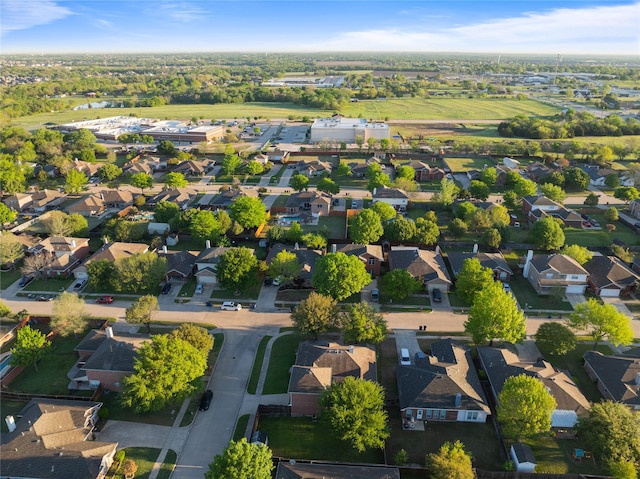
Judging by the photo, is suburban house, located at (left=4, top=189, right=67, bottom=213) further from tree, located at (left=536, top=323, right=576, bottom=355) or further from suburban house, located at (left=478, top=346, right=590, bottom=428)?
tree, located at (left=536, top=323, right=576, bottom=355)

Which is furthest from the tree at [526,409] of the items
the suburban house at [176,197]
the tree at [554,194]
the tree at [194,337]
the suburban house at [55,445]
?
the suburban house at [176,197]

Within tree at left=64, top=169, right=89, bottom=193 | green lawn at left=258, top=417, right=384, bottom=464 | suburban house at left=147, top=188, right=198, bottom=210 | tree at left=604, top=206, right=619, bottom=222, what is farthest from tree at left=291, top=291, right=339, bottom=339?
tree at left=64, top=169, right=89, bottom=193

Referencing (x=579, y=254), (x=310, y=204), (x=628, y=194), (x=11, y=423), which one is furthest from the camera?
(x=628, y=194)

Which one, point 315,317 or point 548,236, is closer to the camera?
point 315,317

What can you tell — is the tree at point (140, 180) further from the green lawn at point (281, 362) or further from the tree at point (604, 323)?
the tree at point (604, 323)

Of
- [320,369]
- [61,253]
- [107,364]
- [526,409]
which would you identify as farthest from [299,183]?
[526,409]

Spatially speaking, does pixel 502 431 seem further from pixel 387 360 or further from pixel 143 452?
pixel 143 452

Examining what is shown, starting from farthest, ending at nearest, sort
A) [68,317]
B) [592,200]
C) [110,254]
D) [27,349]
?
[592,200] → [110,254] → [68,317] → [27,349]

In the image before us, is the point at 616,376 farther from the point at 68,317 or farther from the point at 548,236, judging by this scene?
the point at 68,317

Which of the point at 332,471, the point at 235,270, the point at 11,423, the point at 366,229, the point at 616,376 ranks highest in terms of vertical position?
the point at 366,229
